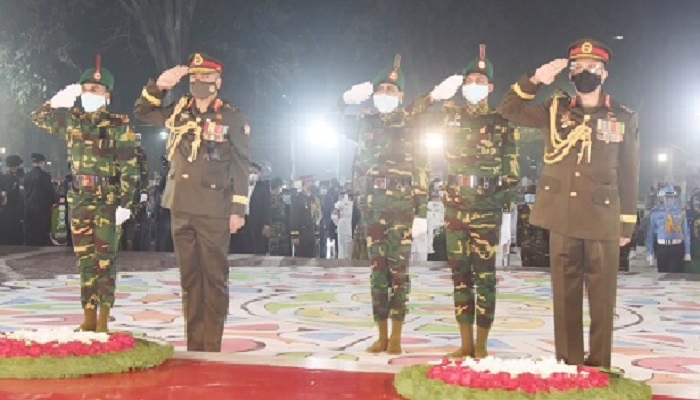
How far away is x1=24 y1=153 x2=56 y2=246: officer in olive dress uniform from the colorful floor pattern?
2.38 meters

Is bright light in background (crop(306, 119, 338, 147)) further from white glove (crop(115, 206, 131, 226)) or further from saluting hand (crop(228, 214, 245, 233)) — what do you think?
saluting hand (crop(228, 214, 245, 233))

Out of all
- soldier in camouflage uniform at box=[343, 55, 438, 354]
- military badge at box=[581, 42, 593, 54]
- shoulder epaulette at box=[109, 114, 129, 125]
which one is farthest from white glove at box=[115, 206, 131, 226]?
military badge at box=[581, 42, 593, 54]

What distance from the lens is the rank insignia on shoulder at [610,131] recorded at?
21.6 ft

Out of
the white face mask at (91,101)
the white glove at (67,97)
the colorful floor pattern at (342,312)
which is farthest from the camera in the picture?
the white face mask at (91,101)

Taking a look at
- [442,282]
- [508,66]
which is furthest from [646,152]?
[442,282]

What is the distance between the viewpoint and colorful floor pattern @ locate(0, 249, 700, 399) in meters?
8.70

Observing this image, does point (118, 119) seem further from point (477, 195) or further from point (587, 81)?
point (587, 81)

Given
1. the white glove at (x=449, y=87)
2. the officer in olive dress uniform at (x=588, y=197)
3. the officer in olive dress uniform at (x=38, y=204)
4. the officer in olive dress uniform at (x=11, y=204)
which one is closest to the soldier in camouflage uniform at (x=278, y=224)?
the officer in olive dress uniform at (x=38, y=204)

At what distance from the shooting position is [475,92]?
838 centimetres

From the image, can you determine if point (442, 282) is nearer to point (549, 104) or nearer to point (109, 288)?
point (109, 288)

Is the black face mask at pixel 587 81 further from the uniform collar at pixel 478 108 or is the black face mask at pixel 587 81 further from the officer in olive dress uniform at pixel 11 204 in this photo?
the officer in olive dress uniform at pixel 11 204

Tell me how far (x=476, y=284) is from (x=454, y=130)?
1136 mm

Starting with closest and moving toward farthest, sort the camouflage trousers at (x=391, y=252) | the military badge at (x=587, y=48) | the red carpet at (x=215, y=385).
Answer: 1. the red carpet at (x=215, y=385)
2. the military badge at (x=587, y=48)
3. the camouflage trousers at (x=391, y=252)

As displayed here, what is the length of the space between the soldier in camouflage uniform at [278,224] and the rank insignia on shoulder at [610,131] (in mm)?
14300
